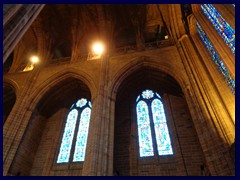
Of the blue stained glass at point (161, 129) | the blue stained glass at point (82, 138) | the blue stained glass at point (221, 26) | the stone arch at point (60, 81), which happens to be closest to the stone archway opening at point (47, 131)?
the stone arch at point (60, 81)

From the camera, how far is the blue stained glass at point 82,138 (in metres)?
8.72

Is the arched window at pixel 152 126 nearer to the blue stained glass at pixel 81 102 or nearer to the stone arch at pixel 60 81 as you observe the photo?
the stone arch at pixel 60 81

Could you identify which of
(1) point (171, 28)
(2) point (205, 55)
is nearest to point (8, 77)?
(1) point (171, 28)

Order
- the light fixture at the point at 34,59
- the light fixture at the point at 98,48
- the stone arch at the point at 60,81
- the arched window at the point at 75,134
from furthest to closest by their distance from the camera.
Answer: the light fixture at the point at 34,59 → the light fixture at the point at 98,48 → the stone arch at the point at 60,81 → the arched window at the point at 75,134

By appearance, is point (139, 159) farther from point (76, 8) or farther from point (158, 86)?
point (76, 8)

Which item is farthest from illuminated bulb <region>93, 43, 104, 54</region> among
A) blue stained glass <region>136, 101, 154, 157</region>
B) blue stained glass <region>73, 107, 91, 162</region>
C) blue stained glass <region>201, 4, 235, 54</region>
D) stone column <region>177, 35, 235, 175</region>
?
blue stained glass <region>201, 4, 235, 54</region>

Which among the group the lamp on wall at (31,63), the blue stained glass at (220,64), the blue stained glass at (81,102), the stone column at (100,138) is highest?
the lamp on wall at (31,63)

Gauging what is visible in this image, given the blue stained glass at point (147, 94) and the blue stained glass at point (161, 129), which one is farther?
the blue stained glass at point (147, 94)

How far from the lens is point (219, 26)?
6.78 m

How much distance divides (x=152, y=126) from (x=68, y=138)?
4.26 m

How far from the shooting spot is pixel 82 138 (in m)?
9.23

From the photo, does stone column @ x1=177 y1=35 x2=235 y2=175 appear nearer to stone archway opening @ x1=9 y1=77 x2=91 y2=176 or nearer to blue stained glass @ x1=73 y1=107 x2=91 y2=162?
blue stained glass @ x1=73 y1=107 x2=91 y2=162

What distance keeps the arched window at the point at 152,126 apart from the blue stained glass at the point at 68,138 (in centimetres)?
345

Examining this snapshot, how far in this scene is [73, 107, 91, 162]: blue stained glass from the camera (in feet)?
→ 28.6
